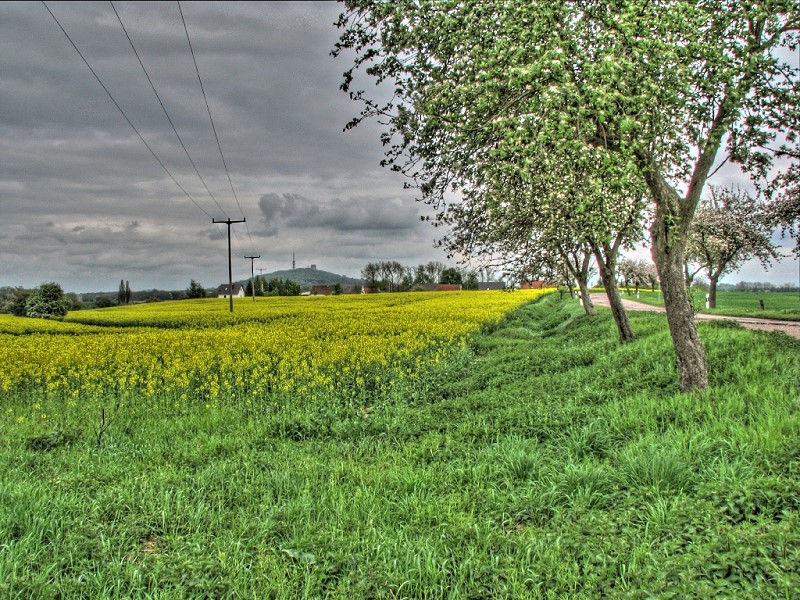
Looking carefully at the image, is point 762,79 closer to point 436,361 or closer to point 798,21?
point 798,21

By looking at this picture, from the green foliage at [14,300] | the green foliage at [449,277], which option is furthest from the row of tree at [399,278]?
the green foliage at [14,300]

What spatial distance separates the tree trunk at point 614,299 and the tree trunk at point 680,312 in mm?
7547

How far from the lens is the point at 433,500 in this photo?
6.08 m

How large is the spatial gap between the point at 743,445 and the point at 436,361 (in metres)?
10.4

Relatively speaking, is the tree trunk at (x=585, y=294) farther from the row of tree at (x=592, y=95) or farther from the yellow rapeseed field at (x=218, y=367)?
the row of tree at (x=592, y=95)

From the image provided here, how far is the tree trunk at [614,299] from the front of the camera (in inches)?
687

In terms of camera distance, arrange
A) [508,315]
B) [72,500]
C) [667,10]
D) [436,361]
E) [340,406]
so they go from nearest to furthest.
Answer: [72,500] < [667,10] < [340,406] < [436,361] < [508,315]

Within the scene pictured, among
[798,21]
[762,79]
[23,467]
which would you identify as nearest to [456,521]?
[23,467]

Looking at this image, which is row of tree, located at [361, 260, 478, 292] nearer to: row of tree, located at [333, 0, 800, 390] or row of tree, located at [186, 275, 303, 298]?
row of tree, located at [186, 275, 303, 298]

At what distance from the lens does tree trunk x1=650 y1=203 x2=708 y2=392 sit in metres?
9.38

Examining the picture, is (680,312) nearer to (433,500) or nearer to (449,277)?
(433,500)

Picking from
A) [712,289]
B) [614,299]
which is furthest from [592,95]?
[712,289]

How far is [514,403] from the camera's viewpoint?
1048 centimetres

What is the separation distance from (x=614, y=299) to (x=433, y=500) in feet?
47.1
